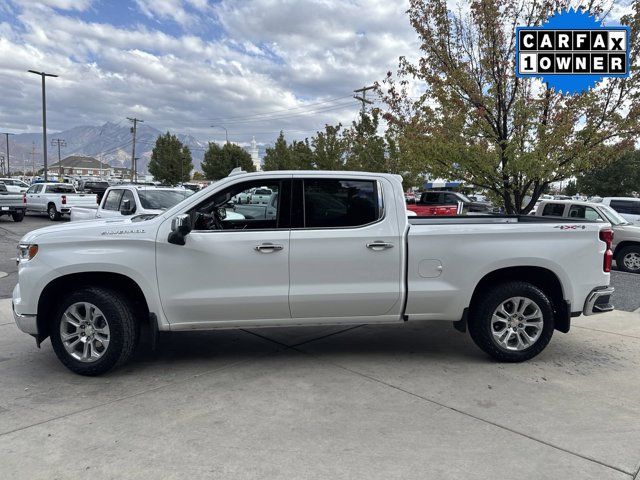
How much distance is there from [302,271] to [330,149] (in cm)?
2836

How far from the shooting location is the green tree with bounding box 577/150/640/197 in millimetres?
46781

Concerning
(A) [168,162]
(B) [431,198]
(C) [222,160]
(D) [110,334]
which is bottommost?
(D) [110,334]

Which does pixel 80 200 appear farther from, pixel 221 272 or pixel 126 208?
pixel 221 272

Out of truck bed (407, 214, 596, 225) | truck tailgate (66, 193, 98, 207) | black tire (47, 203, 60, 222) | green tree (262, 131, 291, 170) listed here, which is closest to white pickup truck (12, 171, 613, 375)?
truck bed (407, 214, 596, 225)

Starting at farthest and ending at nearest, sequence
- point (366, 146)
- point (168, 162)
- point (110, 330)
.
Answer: point (168, 162), point (366, 146), point (110, 330)

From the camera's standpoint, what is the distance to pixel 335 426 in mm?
3564

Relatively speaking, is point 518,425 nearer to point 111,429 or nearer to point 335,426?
point 335,426

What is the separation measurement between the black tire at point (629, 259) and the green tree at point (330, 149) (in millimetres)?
21828

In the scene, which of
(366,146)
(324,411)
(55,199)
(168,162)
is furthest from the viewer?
(168,162)

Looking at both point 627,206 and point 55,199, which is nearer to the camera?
point 627,206

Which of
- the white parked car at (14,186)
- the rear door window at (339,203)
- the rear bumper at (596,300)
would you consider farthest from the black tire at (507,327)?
the white parked car at (14,186)

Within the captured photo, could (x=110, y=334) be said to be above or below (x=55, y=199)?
below

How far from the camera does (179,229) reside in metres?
4.25

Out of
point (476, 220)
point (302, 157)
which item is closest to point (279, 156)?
point (302, 157)
